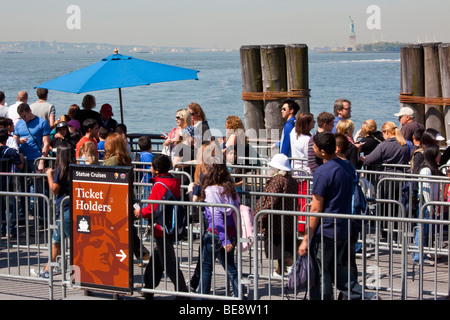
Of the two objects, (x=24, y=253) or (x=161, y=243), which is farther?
(x=24, y=253)

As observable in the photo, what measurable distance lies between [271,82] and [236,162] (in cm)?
473

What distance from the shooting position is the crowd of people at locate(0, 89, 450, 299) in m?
6.37

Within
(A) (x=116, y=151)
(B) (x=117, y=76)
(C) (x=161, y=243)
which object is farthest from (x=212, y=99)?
(C) (x=161, y=243)

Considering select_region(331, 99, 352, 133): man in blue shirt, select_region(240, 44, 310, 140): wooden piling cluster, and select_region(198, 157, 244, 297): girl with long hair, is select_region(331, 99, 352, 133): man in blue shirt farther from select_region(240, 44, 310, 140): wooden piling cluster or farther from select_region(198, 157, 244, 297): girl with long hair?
select_region(198, 157, 244, 297): girl with long hair

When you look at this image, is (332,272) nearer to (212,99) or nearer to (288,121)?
(288,121)

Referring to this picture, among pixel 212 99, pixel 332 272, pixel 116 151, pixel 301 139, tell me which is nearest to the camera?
pixel 332 272

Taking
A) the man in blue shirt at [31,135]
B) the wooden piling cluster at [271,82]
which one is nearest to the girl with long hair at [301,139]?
the man in blue shirt at [31,135]

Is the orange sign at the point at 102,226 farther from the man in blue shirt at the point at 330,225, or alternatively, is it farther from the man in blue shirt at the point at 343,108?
the man in blue shirt at the point at 343,108

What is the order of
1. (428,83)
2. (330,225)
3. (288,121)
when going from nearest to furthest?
1. (330,225)
2. (288,121)
3. (428,83)

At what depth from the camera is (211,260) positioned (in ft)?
22.9

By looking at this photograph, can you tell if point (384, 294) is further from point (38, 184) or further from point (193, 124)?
point (38, 184)

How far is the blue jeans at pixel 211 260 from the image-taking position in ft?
22.6

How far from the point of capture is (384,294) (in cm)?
695

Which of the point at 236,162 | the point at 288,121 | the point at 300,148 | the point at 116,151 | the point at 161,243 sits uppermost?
the point at 288,121
